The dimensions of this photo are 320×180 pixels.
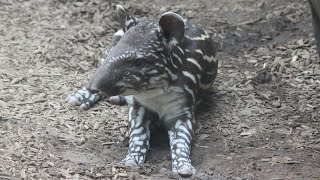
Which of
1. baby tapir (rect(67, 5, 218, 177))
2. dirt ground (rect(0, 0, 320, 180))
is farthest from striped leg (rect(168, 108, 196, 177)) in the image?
dirt ground (rect(0, 0, 320, 180))

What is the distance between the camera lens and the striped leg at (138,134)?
6625 millimetres

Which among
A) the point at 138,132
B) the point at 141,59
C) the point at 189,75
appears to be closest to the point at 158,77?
the point at 141,59

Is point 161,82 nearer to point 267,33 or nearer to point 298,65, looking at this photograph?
point 298,65

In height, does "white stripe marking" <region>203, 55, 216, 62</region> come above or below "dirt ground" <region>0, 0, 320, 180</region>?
above

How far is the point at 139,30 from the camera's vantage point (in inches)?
262

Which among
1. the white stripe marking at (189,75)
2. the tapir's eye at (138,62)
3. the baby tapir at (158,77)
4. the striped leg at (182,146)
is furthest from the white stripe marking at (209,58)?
the tapir's eye at (138,62)

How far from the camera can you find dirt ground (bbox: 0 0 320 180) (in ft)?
21.2

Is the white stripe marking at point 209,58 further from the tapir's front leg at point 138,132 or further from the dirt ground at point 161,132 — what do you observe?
the tapir's front leg at point 138,132

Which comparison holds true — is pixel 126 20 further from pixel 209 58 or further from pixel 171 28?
pixel 209 58

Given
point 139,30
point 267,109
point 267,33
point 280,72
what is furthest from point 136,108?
point 267,33

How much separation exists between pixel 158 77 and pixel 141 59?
10.1 inches

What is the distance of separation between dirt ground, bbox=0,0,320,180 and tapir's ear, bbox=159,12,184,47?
3.43ft

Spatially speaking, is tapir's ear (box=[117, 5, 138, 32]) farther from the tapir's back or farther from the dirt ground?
the dirt ground

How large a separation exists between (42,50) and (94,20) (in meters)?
1.19
